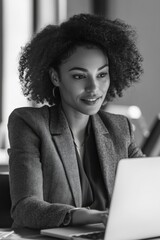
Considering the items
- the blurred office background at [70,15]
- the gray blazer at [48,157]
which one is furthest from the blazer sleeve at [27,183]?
the blurred office background at [70,15]

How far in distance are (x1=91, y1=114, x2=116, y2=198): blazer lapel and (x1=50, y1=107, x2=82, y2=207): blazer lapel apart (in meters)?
0.10

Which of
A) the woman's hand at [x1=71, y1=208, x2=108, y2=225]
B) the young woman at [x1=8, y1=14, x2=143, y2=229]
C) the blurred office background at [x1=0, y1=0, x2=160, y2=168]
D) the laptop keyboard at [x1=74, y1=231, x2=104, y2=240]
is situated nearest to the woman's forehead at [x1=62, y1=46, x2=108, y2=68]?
the young woman at [x1=8, y1=14, x2=143, y2=229]

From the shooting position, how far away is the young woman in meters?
2.00

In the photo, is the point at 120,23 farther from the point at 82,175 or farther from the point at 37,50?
the point at 82,175

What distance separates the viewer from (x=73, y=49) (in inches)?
83.1

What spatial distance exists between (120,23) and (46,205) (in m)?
0.85

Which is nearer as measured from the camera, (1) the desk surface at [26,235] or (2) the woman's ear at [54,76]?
(1) the desk surface at [26,235]

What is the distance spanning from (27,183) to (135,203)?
22.3 inches

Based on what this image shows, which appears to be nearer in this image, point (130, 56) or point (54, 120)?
point (54, 120)

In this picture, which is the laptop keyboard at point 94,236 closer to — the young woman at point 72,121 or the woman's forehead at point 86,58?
the young woman at point 72,121

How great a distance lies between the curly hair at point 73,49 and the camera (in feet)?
6.98

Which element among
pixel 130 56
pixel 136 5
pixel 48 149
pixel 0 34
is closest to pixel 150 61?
pixel 136 5

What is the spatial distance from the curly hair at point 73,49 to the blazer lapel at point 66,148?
16 cm

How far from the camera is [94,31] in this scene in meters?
2.13
